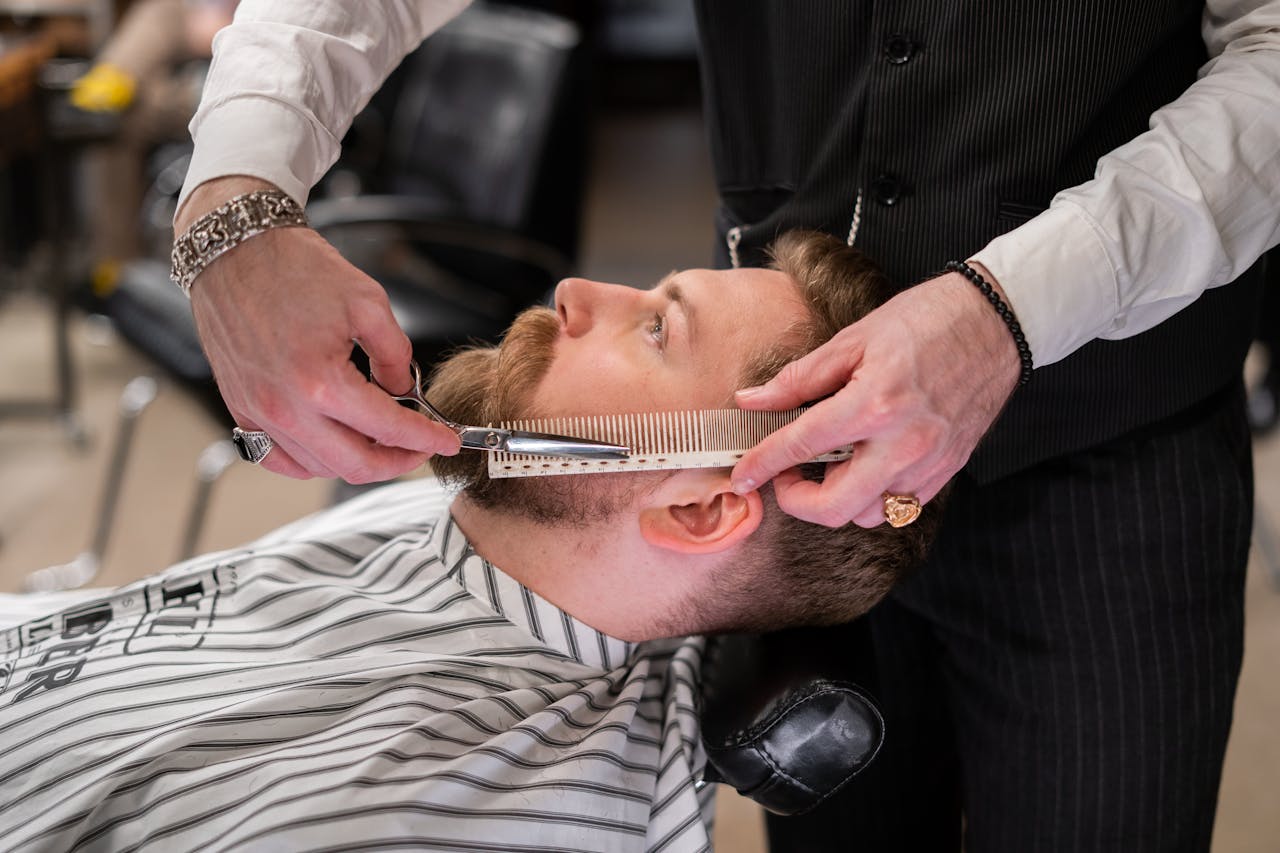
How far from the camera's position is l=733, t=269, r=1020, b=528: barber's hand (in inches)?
41.8

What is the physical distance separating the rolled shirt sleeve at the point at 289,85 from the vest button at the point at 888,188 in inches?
23.9

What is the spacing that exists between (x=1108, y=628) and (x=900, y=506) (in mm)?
483

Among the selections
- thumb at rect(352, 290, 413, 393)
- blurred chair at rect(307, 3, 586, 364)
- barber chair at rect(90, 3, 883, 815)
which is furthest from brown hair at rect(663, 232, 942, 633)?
blurred chair at rect(307, 3, 586, 364)

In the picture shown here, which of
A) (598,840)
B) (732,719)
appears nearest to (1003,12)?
(732,719)

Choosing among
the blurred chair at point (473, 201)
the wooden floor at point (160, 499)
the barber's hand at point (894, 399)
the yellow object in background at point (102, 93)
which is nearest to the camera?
the barber's hand at point (894, 399)

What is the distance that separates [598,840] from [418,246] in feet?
9.63

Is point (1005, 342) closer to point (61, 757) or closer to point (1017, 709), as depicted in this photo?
point (1017, 709)

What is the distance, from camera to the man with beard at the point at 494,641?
48.3 inches

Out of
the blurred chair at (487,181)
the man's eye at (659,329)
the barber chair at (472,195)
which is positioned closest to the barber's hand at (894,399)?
the man's eye at (659,329)

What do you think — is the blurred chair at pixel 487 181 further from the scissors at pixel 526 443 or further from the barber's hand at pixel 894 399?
the barber's hand at pixel 894 399

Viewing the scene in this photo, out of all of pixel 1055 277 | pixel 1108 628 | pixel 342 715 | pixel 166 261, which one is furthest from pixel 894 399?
pixel 166 261

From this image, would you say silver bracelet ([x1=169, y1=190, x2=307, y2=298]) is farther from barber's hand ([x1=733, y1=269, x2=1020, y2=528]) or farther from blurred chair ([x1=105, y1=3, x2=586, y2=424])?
blurred chair ([x1=105, y1=3, x2=586, y2=424])

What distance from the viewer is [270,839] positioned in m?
1.14

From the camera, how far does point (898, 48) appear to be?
4.38ft
